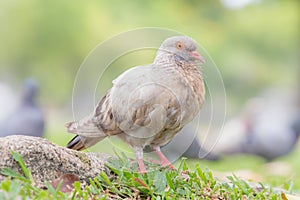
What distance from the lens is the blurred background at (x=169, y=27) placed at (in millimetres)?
12367

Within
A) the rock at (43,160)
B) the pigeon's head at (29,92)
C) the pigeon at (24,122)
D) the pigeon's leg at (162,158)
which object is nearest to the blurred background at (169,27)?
the pigeon's head at (29,92)

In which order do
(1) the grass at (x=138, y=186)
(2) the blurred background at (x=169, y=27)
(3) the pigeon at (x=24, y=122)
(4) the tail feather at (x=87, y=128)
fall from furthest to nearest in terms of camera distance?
1. (2) the blurred background at (x=169, y=27)
2. (3) the pigeon at (x=24, y=122)
3. (4) the tail feather at (x=87, y=128)
4. (1) the grass at (x=138, y=186)

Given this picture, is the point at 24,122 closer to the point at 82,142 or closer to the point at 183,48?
the point at 82,142

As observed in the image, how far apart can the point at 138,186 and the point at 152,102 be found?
15.1 inches

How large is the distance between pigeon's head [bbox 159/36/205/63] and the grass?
505 mm

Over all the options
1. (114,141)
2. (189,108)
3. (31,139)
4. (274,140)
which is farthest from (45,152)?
(274,140)

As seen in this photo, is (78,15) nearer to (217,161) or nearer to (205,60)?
(217,161)

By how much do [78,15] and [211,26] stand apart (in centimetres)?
332

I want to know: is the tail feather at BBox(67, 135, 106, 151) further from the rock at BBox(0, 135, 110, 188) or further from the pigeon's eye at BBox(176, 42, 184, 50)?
the pigeon's eye at BBox(176, 42, 184, 50)

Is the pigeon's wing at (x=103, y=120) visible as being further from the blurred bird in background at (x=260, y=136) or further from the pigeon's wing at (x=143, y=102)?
the blurred bird in background at (x=260, y=136)

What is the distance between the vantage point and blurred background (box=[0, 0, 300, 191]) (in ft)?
40.6

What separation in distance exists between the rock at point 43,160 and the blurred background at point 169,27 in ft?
25.4

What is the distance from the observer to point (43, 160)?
2420 millimetres

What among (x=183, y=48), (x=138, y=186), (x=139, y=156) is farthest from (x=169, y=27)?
(x=138, y=186)
